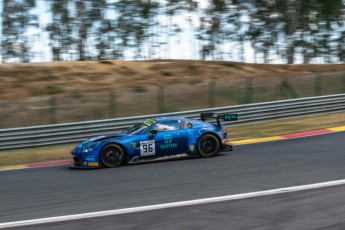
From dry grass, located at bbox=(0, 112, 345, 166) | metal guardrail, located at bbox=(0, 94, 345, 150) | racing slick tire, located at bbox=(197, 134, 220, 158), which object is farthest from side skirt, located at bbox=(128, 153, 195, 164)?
metal guardrail, located at bbox=(0, 94, 345, 150)

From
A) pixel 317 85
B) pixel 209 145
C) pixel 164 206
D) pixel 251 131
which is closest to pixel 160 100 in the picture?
pixel 251 131

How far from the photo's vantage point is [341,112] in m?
23.2

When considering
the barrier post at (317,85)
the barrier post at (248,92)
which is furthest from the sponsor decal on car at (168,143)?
the barrier post at (317,85)

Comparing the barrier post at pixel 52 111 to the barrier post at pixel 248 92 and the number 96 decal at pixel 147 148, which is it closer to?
the barrier post at pixel 248 92

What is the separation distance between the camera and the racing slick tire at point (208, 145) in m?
14.3

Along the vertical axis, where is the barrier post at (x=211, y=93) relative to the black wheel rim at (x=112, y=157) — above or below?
above

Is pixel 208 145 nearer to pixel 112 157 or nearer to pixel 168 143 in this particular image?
pixel 168 143

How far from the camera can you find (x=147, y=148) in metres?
13.9

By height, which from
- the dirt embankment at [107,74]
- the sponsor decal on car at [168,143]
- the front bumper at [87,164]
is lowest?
the front bumper at [87,164]

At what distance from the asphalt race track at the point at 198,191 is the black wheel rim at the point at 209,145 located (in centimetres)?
34

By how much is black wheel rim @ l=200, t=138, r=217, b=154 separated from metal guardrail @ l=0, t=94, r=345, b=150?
6.07 m

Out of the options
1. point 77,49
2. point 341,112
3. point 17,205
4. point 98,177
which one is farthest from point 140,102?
point 77,49

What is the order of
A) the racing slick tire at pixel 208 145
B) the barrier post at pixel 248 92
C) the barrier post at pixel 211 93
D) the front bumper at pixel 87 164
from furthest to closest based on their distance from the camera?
1. the barrier post at pixel 248 92
2. the barrier post at pixel 211 93
3. the racing slick tire at pixel 208 145
4. the front bumper at pixel 87 164

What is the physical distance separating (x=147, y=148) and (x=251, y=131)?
6.84m
